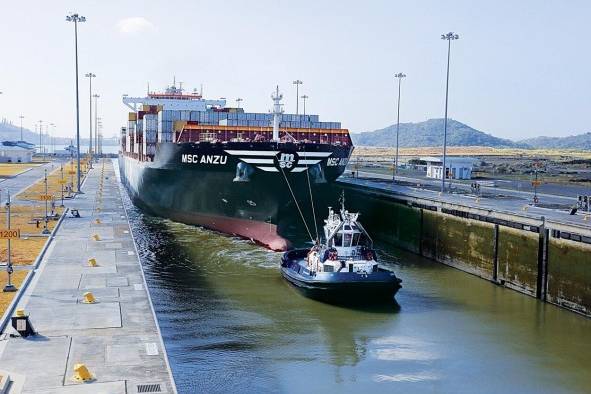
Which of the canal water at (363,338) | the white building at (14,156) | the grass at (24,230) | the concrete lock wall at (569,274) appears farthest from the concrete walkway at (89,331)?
the white building at (14,156)

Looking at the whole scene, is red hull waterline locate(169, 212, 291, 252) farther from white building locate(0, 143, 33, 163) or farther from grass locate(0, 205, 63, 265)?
white building locate(0, 143, 33, 163)

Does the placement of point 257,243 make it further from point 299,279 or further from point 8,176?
point 8,176

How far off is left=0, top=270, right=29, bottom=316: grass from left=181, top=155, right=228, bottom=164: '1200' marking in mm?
17727

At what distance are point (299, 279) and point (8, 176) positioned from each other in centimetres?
8736

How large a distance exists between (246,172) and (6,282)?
1923 centimetres

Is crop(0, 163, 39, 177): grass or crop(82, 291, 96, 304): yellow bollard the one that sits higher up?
crop(0, 163, 39, 177): grass

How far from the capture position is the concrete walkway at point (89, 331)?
1775cm

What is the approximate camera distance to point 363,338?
26578 millimetres

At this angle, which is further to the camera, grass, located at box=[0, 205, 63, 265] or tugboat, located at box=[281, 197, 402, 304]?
grass, located at box=[0, 205, 63, 265]

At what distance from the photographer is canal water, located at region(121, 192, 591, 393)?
22016mm

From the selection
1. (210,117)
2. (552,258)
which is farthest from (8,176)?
(552,258)

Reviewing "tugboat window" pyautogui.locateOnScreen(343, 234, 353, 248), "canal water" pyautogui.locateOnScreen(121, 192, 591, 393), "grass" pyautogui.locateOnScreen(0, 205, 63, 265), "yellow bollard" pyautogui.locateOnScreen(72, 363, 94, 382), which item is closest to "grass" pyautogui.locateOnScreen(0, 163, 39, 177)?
"grass" pyautogui.locateOnScreen(0, 205, 63, 265)

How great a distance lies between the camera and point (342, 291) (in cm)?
3020

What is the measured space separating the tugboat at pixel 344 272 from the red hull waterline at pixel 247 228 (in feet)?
30.8
